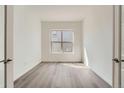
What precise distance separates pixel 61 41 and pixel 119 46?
8.25m

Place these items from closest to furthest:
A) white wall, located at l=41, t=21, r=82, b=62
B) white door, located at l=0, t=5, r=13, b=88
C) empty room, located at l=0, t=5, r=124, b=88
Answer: white door, located at l=0, t=5, r=13, b=88, empty room, located at l=0, t=5, r=124, b=88, white wall, located at l=41, t=21, r=82, b=62

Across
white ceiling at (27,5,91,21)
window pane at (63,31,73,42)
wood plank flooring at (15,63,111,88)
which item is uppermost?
white ceiling at (27,5,91,21)

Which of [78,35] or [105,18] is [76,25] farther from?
[105,18]

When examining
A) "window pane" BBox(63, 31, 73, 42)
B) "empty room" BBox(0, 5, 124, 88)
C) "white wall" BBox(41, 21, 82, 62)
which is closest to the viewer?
"empty room" BBox(0, 5, 124, 88)

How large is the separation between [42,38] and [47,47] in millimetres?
633

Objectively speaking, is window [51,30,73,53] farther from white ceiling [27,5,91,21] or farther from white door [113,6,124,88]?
white door [113,6,124,88]

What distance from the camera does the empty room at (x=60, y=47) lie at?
224cm

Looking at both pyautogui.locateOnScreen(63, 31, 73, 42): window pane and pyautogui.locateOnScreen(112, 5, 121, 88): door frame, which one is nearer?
pyautogui.locateOnScreen(112, 5, 121, 88): door frame

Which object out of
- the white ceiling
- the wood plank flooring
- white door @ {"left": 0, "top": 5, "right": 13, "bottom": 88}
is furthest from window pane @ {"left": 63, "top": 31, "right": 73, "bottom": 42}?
white door @ {"left": 0, "top": 5, "right": 13, "bottom": 88}

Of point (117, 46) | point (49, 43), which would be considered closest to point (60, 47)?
point (49, 43)

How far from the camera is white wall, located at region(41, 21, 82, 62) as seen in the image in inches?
396

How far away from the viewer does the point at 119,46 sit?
7.03 ft

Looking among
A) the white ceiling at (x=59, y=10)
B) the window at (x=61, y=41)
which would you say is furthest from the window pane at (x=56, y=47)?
the white ceiling at (x=59, y=10)

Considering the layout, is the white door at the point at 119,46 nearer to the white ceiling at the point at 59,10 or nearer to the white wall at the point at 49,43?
the white ceiling at the point at 59,10
